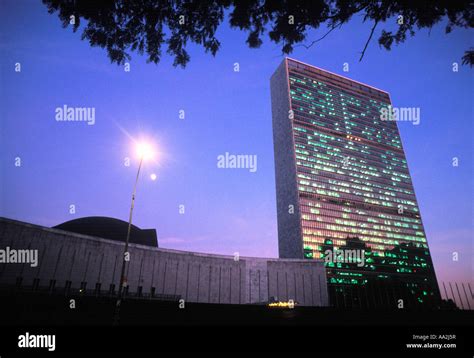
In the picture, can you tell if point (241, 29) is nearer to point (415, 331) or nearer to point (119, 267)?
point (415, 331)

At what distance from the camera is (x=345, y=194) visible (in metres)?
128

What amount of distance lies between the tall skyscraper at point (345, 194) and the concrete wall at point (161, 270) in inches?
2379

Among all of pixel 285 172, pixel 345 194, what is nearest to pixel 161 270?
pixel 285 172

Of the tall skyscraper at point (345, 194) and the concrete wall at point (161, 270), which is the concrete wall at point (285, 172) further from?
the concrete wall at point (161, 270)

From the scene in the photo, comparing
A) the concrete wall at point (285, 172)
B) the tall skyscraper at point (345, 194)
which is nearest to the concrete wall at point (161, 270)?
the concrete wall at point (285, 172)

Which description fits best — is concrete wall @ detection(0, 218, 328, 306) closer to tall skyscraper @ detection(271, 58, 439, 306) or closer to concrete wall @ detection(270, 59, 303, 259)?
concrete wall @ detection(270, 59, 303, 259)

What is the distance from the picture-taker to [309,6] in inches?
239

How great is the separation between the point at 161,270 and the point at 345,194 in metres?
108

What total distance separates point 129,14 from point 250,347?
958cm

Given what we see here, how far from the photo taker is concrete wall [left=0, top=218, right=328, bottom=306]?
32531 millimetres

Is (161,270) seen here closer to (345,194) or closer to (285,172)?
(285,172)

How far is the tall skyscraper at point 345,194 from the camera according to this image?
114m

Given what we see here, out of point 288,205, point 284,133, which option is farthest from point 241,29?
point 284,133

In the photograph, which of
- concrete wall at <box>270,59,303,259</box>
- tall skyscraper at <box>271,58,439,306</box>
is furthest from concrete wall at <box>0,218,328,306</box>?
tall skyscraper at <box>271,58,439,306</box>
